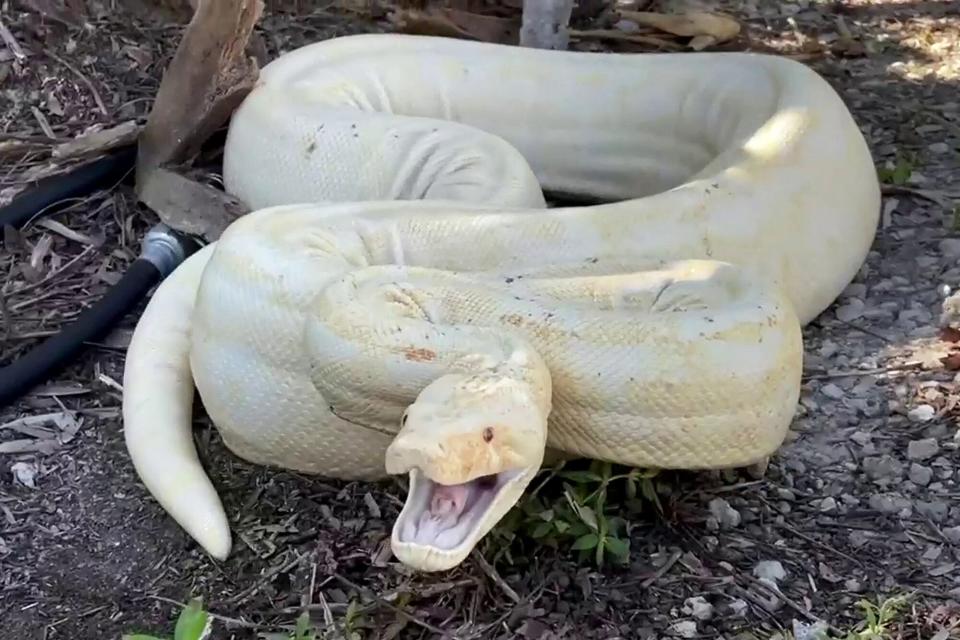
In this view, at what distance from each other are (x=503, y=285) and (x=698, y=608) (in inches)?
36.6

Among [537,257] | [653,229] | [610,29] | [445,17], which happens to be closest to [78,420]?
[537,257]

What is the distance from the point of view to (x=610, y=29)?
6.44 meters

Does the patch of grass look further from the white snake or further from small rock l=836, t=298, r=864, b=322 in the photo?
small rock l=836, t=298, r=864, b=322

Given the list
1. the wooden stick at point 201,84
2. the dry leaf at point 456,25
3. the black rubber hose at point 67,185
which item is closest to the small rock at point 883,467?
the wooden stick at point 201,84

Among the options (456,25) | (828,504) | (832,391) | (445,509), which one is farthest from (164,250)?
(828,504)

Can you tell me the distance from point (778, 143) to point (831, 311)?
2.03 ft

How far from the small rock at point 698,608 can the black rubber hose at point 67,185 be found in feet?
10.0

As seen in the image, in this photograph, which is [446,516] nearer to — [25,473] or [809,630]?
[809,630]

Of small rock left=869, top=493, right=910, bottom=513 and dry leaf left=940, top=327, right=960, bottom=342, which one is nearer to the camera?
small rock left=869, top=493, right=910, bottom=513

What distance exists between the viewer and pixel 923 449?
3418 mm

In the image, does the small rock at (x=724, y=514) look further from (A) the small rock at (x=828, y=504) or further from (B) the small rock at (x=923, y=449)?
(B) the small rock at (x=923, y=449)

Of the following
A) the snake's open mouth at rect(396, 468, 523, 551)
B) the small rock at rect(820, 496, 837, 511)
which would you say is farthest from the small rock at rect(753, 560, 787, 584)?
the snake's open mouth at rect(396, 468, 523, 551)

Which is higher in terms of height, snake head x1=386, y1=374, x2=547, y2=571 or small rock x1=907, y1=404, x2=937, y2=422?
snake head x1=386, y1=374, x2=547, y2=571

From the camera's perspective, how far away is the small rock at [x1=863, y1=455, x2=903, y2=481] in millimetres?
3342
